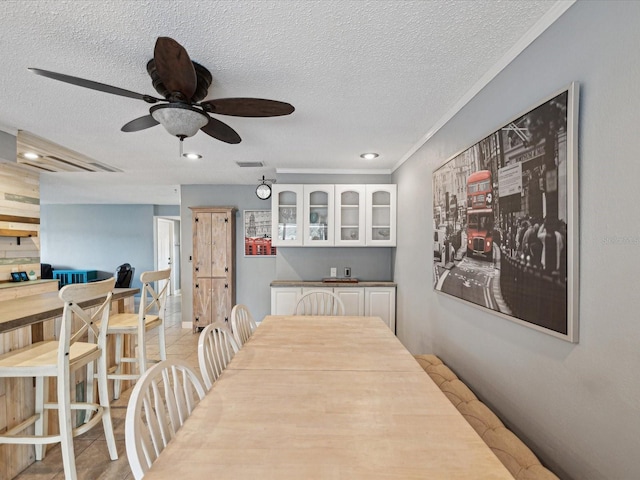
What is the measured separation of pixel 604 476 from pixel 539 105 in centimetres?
133

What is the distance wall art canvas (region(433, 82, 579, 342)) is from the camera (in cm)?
112

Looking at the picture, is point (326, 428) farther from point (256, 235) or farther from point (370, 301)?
point (256, 235)

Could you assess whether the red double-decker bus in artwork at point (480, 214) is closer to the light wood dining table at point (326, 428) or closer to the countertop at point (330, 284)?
the light wood dining table at point (326, 428)

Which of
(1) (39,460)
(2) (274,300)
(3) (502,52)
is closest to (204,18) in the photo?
(3) (502,52)

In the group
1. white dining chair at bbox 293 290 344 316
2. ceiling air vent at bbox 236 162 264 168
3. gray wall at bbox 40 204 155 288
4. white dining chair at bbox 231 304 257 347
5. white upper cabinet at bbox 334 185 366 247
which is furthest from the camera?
gray wall at bbox 40 204 155 288

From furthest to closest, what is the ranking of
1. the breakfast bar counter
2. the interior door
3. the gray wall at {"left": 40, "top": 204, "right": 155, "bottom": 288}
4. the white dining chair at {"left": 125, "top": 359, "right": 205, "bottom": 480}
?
the interior door < the gray wall at {"left": 40, "top": 204, "right": 155, "bottom": 288} < the breakfast bar counter < the white dining chair at {"left": 125, "top": 359, "right": 205, "bottom": 480}

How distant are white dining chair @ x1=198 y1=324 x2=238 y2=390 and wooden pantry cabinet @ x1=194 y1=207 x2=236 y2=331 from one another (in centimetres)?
Answer: 309

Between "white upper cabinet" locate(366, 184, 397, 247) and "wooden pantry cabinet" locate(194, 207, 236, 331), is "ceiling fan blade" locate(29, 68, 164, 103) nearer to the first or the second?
"white upper cabinet" locate(366, 184, 397, 247)

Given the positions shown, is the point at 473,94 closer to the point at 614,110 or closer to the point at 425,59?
the point at 425,59

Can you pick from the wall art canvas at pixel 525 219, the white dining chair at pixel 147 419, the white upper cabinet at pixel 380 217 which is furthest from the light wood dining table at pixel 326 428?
the white upper cabinet at pixel 380 217

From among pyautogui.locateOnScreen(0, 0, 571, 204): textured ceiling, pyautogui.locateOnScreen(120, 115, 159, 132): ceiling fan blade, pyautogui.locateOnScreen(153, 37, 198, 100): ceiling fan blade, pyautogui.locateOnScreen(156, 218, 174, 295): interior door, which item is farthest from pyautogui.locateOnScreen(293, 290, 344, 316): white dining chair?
pyautogui.locateOnScreen(156, 218, 174, 295): interior door

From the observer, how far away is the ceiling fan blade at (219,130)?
1928mm

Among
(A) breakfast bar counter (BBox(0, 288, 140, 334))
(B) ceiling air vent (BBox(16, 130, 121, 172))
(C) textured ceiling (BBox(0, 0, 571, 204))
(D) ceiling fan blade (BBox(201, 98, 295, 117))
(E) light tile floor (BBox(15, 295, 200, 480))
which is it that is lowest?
(E) light tile floor (BBox(15, 295, 200, 480))

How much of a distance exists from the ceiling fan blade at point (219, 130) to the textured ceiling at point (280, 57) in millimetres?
214
